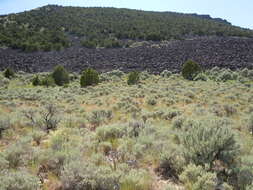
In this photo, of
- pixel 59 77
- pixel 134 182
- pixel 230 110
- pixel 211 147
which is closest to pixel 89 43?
pixel 59 77

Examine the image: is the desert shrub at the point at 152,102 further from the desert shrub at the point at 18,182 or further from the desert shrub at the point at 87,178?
the desert shrub at the point at 18,182

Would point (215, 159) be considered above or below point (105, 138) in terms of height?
above

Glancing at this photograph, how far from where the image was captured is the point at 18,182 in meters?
4.75

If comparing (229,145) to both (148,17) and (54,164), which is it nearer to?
(54,164)

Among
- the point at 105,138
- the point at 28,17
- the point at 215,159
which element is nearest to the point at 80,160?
the point at 105,138

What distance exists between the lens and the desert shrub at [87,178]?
506 cm

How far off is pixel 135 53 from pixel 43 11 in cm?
4463

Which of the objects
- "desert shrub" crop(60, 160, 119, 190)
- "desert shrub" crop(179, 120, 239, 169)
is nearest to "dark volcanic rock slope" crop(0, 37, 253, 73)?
"desert shrub" crop(179, 120, 239, 169)

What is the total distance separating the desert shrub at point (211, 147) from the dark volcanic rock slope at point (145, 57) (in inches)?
1158

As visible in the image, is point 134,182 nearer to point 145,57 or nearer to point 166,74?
point 166,74

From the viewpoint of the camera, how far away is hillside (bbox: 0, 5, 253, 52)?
50969 mm

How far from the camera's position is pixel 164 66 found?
37.2 meters

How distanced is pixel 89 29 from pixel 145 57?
22.8 metres

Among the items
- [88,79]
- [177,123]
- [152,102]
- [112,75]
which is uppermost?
[177,123]
